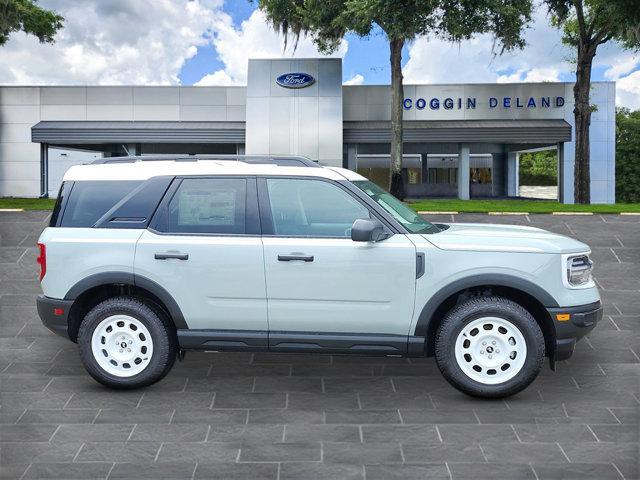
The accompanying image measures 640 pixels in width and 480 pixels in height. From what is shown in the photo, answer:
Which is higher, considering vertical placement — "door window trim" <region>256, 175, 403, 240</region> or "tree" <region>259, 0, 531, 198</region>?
"tree" <region>259, 0, 531, 198</region>

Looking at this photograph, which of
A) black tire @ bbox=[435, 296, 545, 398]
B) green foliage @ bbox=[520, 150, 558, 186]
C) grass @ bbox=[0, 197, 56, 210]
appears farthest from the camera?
green foliage @ bbox=[520, 150, 558, 186]

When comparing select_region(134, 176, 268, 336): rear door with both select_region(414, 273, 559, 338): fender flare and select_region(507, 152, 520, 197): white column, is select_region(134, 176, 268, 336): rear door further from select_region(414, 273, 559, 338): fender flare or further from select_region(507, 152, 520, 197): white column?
select_region(507, 152, 520, 197): white column

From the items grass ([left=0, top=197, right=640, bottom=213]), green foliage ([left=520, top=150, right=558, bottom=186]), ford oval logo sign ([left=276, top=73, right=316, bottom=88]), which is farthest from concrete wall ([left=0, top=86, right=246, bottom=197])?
green foliage ([left=520, top=150, right=558, bottom=186])

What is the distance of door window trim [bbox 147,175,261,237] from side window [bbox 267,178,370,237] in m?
0.14

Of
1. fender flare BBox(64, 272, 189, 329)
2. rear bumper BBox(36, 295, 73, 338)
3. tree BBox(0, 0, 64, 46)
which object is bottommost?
rear bumper BBox(36, 295, 73, 338)

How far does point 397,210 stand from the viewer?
22.5 feet

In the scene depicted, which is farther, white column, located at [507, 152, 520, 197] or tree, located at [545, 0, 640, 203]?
white column, located at [507, 152, 520, 197]

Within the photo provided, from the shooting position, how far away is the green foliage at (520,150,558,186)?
72025 millimetres

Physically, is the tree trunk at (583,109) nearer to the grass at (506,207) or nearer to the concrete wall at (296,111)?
the grass at (506,207)

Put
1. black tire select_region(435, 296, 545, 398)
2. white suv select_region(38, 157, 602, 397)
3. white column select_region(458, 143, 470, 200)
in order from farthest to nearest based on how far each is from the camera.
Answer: white column select_region(458, 143, 470, 200)
white suv select_region(38, 157, 602, 397)
black tire select_region(435, 296, 545, 398)

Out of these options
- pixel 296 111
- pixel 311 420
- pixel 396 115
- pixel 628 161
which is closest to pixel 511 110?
pixel 296 111

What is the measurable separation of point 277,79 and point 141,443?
94.7ft

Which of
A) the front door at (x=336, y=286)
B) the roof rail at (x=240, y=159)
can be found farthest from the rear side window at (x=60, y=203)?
the front door at (x=336, y=286)

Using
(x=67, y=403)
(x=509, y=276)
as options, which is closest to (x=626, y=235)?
(x=509, y=276)
